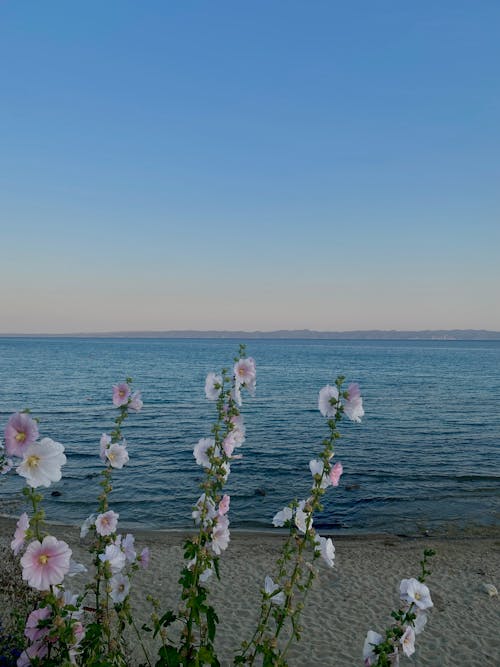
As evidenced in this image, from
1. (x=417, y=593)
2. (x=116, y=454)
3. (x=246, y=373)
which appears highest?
(x=246, y=373)

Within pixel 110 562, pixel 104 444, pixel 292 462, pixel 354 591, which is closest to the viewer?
pixel 110 562

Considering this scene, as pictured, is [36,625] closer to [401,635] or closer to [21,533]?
[21,533]

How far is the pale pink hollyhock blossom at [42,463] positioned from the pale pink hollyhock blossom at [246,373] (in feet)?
4.25

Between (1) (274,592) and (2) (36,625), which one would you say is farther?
(1) (274,592)

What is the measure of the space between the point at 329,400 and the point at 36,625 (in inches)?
75.7

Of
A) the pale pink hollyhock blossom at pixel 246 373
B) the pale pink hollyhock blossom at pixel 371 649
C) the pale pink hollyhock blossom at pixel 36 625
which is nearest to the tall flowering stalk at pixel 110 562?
the pale pink hollyhock blossom at pixel 36 625

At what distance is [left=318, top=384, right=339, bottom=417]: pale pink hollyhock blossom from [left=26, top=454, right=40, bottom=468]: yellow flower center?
64.5 inches

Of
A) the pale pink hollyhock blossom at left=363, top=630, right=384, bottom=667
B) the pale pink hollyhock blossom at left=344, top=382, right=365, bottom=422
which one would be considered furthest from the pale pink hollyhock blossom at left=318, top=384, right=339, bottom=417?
the pale pink hollyhock blossom at left=363, top=630, right=384, bottom=667

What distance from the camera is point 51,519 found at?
1486 cm

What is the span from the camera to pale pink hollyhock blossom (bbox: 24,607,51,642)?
8.81ft

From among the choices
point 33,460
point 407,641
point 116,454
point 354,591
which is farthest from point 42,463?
point 354,591

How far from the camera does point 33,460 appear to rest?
2.39 metres

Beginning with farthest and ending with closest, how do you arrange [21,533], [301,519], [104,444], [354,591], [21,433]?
[354,591], [104,444], [301,519], [21,533], [21,433]

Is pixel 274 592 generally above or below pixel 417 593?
below
